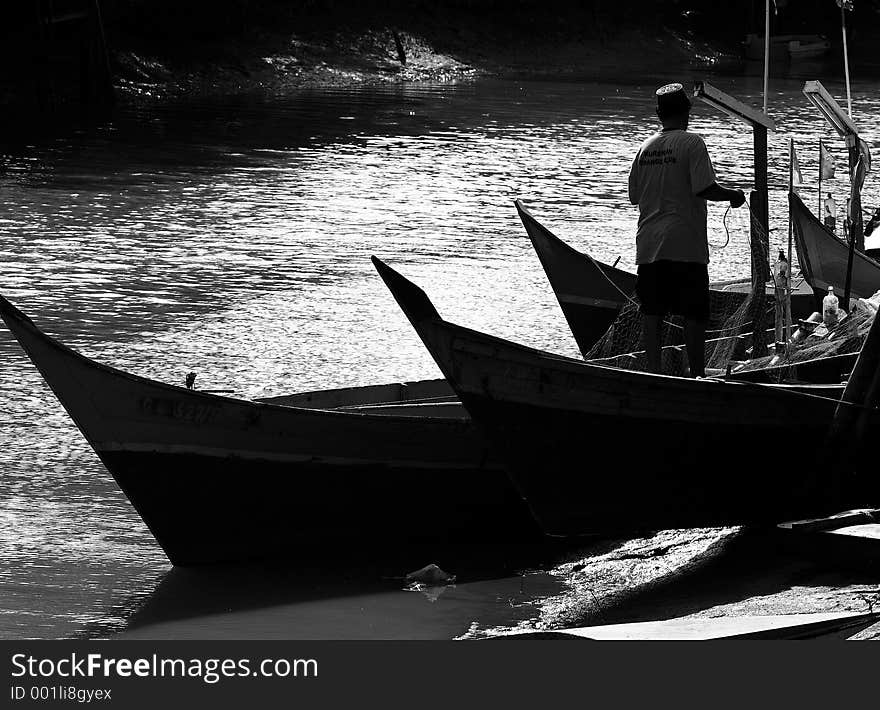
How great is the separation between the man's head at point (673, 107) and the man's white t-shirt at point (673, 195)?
0.06 metres

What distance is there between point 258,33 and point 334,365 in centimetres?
2104

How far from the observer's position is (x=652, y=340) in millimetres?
7691

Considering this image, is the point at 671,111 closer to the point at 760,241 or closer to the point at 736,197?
the point at 736,197

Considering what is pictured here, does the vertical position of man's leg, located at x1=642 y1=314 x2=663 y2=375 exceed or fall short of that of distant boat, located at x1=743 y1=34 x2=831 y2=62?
it falls short

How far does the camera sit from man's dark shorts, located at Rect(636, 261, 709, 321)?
7.52 m

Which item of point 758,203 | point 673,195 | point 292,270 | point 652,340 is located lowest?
point 292,270

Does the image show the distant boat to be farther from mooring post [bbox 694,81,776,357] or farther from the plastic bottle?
mooring post [bbox 694,81,776,357]

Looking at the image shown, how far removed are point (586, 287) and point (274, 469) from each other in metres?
3.70

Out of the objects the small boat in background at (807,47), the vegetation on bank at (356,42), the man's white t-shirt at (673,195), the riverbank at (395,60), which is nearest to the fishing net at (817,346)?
the man's white t-shirt at (673,195)

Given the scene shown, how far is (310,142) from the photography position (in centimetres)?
2245

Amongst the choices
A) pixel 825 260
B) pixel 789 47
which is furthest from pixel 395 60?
pixel 825 260

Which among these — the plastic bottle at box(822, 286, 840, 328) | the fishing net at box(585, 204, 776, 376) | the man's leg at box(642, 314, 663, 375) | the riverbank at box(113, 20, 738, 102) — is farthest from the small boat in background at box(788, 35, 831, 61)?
the man's leg at box(642, 314, 663, 375)

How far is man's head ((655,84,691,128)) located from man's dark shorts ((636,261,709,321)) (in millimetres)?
698
